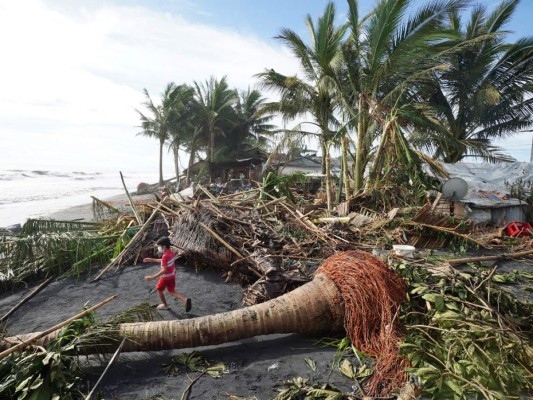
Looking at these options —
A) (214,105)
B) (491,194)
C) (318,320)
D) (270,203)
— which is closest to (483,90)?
(491,194)

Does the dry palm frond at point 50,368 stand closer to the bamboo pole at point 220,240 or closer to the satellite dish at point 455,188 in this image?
the bamboo pole at point 220,240

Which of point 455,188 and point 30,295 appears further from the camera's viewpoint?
point 455,188

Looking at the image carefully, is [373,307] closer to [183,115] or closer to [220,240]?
[220,240]

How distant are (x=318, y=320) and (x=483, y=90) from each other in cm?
1472

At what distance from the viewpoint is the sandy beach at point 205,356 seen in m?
2.99

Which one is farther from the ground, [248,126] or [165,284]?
[248,126]

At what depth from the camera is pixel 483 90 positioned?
539 inches

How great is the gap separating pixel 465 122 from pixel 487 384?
16702mm

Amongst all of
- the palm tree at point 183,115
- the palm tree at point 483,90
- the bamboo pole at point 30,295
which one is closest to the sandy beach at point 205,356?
the bamboo pole at point 30,295

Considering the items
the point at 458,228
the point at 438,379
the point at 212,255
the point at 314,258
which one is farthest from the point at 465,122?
the point at 438,379

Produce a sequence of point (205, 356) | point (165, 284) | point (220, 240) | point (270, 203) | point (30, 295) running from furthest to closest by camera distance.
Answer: point (270, 203)
point (220, 240)
point (30, 295)
point (165, 284)
point (205, 356)

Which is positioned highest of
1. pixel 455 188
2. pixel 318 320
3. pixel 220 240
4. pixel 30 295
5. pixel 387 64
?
pixel 387 64

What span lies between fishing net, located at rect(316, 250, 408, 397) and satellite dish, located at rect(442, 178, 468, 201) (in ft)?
19.5

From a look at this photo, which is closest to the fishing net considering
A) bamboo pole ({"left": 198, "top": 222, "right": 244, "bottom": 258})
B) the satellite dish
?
bamboo pole ({"left": 198, "top": 222, "right": 244, "bottom": 258})
